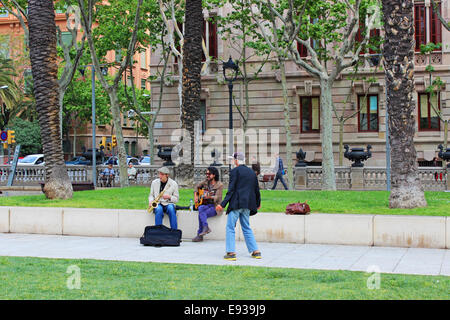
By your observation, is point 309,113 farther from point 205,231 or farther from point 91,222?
point 205,231

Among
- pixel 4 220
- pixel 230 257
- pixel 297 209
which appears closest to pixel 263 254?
pixel 230 257

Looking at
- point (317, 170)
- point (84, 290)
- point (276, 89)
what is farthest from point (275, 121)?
point (84, 290)

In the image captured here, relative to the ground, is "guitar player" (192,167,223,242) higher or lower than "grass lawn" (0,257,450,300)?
higher

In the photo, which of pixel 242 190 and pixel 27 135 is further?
pixel 27 135

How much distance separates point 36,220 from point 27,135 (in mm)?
45653

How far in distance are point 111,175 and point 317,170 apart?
1023cm

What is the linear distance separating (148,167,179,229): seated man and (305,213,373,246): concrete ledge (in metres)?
2.70

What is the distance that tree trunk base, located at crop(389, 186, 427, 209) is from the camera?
13938mm

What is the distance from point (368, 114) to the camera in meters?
39.9

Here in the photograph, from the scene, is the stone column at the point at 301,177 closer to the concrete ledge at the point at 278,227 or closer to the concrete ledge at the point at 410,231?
the concrete ledge at the point at 278,227

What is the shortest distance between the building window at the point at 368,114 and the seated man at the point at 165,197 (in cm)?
2762

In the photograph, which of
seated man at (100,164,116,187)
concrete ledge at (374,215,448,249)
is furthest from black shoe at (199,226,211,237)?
seated man at (100,164,116,187)

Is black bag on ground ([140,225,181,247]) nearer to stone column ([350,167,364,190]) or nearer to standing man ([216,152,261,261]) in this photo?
standing man ([216,152,261,261])

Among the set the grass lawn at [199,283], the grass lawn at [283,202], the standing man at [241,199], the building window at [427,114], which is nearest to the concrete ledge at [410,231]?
the grass lawn at [283,202]
